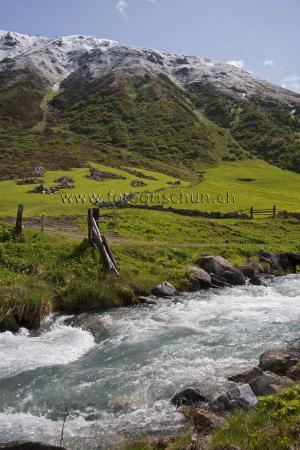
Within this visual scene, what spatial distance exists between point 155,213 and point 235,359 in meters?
37.3

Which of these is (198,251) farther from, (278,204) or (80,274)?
(278,204)

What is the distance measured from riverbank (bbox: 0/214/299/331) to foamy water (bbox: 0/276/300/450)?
124 cm

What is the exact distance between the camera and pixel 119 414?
40.1 ft

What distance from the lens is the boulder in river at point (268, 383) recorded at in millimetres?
12141

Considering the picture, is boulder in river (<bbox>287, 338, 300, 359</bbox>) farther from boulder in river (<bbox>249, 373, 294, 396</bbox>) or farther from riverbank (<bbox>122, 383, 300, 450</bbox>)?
riverbank (<bbox>122, 383, 300, 450</bbox>)

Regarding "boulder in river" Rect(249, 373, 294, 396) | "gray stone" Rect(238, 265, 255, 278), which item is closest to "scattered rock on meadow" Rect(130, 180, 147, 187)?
"gray stone" Rect(238, 265, 255, 278)

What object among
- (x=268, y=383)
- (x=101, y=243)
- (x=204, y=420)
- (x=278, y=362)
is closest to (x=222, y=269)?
(x=101, y=243)

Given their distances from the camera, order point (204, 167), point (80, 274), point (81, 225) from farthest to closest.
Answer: point (204, 167)
point (81, 225)
point (80, 274)

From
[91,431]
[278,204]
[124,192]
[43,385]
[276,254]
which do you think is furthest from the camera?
[278,204]

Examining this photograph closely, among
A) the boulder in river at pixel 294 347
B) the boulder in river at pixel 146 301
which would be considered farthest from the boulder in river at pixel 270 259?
the boulder in river at pixel 294 347

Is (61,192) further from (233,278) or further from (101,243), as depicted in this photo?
(233,278)

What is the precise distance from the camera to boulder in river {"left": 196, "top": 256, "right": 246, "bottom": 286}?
3020cm

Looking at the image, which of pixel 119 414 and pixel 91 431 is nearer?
pixel 91 431

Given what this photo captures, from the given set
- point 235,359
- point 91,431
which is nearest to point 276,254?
point 235,359
